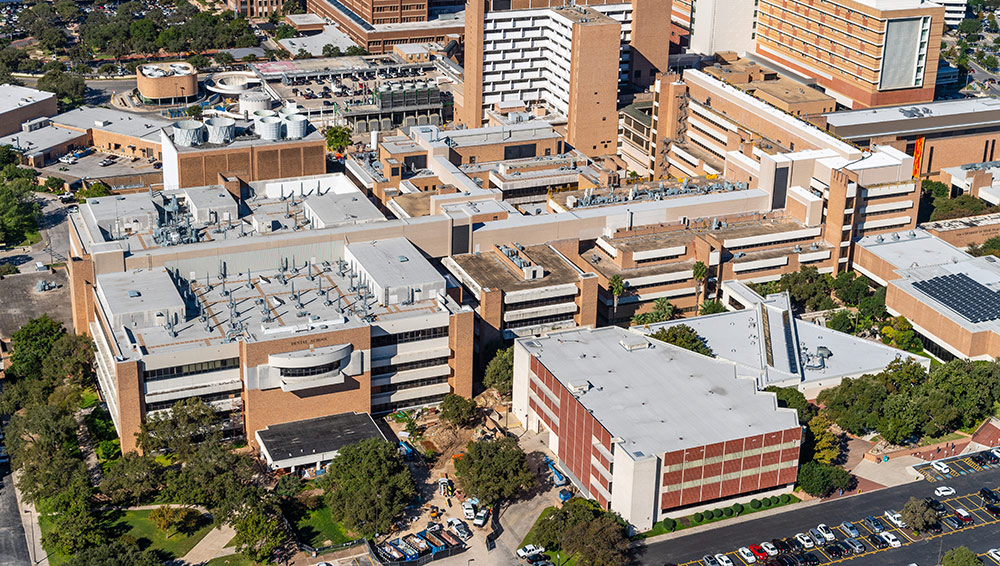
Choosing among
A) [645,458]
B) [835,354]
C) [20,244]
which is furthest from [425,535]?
[20,244]

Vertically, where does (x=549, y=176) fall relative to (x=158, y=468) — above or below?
above

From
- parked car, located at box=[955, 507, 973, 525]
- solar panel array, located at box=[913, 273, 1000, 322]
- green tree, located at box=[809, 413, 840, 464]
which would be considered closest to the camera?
parked car, located at box=[955, 507, 973, 525]

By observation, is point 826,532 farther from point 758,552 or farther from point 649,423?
point 649,423

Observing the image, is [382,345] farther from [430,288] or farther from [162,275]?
[162,275]

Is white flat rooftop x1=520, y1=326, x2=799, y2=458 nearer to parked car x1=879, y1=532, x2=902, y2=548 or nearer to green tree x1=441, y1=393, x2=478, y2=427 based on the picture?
green tree x1=441, y1=393, x2=478, y2=427

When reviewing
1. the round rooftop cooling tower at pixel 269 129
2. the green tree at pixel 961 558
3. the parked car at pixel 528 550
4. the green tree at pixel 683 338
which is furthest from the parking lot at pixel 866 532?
the round rooftop cooling tower at pixel 269 129

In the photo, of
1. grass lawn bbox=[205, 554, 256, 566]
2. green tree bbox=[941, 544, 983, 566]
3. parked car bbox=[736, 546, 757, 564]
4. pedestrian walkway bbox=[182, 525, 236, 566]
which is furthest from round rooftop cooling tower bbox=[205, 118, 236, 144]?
green tree bbox=[941, 544, 983, 566]
